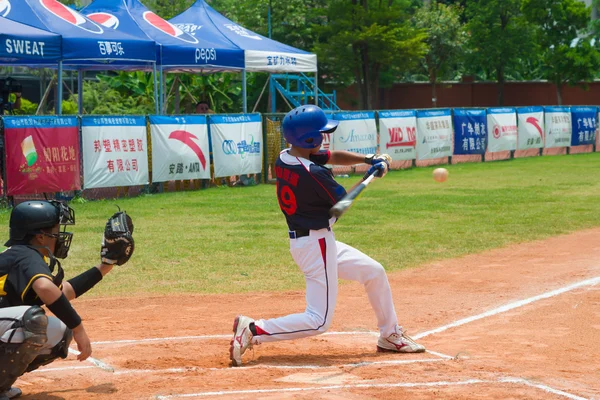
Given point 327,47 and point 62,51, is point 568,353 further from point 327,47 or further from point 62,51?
point 327,47

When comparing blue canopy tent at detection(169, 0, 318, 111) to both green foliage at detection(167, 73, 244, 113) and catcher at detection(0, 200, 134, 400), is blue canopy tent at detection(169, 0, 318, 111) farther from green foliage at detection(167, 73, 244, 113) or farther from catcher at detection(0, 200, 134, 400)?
catcher at detection(0, 200, 134, 400)

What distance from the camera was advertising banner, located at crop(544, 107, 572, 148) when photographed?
103 ft

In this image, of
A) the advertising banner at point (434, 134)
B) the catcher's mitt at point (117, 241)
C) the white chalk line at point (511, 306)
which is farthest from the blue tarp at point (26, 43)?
the catcher's mitt at point (117, 241)

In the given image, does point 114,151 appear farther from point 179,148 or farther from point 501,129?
point 501,129

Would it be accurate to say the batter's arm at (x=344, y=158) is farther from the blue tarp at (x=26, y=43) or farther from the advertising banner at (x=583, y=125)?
the advertising banner at (x=583, y=125)

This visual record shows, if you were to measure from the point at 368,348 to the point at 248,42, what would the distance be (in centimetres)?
1941

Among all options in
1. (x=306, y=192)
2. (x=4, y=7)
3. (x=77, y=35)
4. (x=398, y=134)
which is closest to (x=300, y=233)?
(x=306, y=192)

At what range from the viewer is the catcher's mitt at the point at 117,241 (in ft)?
18.3

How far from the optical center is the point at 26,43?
17688 mm

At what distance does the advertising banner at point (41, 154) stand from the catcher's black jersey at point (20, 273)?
1130 cm

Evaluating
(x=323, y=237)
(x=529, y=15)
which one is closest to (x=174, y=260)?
(x=323, y=237)

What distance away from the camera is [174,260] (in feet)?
37.2

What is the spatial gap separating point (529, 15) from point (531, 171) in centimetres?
2453

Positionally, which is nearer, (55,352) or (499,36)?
(55,352)
